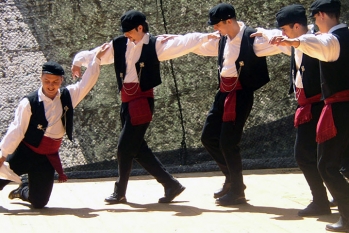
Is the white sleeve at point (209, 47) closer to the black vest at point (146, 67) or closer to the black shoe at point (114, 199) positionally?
the black vest at point (146, 67)

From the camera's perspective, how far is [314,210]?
496cm

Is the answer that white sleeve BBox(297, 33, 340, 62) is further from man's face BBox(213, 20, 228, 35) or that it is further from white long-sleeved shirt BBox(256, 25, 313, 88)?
man's face BBox(213, 20, 228, 35)

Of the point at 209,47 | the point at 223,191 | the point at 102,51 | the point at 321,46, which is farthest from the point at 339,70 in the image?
the point at 102,51

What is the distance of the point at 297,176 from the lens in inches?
261

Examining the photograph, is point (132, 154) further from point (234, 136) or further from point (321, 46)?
point (321, 46)

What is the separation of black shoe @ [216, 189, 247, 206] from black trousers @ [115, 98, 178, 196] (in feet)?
1.55

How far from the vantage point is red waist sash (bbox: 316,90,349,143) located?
451cm

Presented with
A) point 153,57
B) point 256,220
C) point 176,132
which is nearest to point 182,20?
point 176,132

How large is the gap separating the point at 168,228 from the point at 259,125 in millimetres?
3088

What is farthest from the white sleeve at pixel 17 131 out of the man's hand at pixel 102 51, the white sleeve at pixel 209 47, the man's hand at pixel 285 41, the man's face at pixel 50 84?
the man's hand at pixel 285 41

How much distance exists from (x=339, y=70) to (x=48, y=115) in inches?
93.9

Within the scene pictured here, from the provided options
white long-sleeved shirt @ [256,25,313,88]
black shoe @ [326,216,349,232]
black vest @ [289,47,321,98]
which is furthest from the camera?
white long-sleeved shirt @ [256,25,313,88]

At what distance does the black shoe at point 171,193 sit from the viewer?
19.0 feet

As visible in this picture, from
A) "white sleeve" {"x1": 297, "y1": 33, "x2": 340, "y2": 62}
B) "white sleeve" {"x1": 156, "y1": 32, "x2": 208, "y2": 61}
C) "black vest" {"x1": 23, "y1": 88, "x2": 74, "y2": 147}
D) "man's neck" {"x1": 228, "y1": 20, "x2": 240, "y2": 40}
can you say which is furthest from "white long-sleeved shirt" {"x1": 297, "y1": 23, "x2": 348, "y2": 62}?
"black vest" {"x1": 23, "y1": 88, "x2": 74, "y2": 147}
